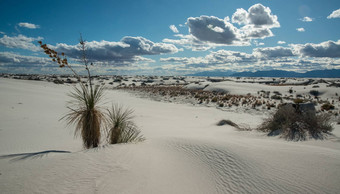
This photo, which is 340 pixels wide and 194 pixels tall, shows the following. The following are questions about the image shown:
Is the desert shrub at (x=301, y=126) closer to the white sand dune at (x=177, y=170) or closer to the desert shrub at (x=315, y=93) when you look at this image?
the white sand dune at (x=177, y=170)

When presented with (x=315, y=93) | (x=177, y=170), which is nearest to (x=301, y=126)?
(x=177, y=170)

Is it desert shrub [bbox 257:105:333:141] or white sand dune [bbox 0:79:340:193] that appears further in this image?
desert shrub [bbox 257:105:333:141]

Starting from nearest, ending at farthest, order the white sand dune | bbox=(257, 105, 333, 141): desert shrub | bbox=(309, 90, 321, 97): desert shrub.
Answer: the white sand dune → bbox=(257, 105, 333, 141): desert shrub → bbox=(309, 90, 321, 97): desert shrub

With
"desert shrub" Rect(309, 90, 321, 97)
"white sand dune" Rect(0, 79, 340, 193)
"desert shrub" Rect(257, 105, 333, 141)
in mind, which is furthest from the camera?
"desert shrub" Rect(309, 90, 321, 97)

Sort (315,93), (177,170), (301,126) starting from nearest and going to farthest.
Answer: (177,170)
(301,126)
(315,93)

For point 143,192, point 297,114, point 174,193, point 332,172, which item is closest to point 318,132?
point 297,114

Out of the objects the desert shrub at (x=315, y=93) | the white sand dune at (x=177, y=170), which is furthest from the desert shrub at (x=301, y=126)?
the desert shrub at (x=315, y=93)

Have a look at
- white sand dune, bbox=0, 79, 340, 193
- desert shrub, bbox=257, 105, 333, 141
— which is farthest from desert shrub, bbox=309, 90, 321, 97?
white sand dune, bbox=0, 79, 340, 193

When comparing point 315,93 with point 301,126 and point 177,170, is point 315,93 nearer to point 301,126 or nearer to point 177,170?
point 301,126

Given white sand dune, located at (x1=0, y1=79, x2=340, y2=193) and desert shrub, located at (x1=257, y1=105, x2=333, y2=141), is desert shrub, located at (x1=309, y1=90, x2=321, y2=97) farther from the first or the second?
white sand dune, located at (x1=0, y1=79, x2=340, y2=193)

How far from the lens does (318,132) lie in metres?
5.75

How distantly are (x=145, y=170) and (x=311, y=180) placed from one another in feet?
8.25

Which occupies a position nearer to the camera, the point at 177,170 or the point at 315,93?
the point at 177,170

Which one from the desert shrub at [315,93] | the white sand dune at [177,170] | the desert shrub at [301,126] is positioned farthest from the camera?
the desert shrub at [315,93]
